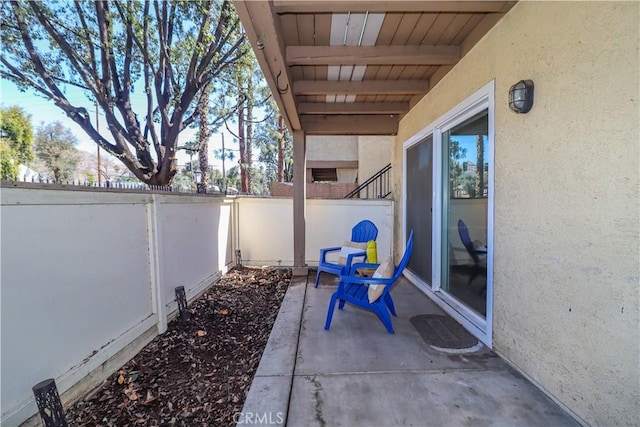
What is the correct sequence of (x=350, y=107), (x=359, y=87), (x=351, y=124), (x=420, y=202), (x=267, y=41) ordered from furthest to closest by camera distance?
(x=351, y=124)
(x=350, y=107)
(x=420, y=202)
(x=359, y=87)
(x=267, y=41)

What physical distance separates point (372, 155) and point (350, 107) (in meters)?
5.77

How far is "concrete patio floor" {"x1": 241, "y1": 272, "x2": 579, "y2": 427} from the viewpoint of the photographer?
5.54 feet

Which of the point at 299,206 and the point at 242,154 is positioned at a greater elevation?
the point at 242,154

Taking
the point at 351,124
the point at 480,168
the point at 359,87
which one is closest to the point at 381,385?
the point at 480,168

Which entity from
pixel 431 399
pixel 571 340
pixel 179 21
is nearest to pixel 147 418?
pixel 431 399

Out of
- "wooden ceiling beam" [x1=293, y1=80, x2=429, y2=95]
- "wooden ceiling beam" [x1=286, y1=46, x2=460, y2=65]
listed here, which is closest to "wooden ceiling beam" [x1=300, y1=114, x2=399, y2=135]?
"wooden ceiling beam" [x1=293, y1=80, x2=429, y2=95]

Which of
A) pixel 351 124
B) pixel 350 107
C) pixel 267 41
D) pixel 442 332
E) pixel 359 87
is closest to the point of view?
pixel 267 41

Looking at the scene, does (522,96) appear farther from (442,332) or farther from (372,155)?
(372,155)

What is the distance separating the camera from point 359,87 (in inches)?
143

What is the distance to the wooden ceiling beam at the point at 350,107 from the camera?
4.38 metres

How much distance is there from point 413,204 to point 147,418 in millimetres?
3881

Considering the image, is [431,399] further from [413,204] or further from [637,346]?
[413,204]

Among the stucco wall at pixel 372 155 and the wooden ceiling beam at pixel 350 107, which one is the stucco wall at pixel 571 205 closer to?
the wooden ceiling beam at pixel 350 107

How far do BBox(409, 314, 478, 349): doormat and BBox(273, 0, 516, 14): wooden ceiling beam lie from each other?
2.63m
